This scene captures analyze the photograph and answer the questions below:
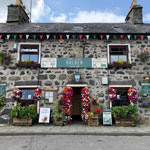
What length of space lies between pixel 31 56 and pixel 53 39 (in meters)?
1.62

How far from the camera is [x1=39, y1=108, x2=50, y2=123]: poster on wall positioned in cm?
811

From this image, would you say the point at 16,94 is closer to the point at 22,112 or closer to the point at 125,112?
the point at 22,112

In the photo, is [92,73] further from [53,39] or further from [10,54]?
[10,54]

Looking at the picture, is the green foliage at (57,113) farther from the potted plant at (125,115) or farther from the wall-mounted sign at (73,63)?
the potted plant at (125,115)

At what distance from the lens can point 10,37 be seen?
Result: 9.18 m

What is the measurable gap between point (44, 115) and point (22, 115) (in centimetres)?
109

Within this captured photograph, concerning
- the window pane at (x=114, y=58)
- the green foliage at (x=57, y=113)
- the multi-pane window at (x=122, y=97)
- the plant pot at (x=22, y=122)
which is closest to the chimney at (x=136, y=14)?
the window pane at (x=114, y=58)

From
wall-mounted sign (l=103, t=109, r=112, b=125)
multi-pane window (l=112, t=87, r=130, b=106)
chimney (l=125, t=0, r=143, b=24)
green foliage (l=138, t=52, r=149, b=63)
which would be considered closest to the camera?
wall-mounted sign (l=103, t=109, r=112, b=125)

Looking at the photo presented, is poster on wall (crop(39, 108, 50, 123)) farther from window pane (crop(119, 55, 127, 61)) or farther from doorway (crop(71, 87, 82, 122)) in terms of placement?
window pane (crop(119, 55, 127, 61))

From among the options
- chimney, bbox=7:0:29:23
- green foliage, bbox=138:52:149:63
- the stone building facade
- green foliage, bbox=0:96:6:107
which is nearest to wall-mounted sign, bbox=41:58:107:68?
the stone building facade

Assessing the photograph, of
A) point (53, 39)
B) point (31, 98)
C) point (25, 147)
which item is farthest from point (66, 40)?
point (25, 147)

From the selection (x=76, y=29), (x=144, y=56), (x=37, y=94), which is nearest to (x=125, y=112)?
(x=144, y=56)

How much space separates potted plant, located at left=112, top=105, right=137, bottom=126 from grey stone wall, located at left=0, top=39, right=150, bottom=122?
0.75m

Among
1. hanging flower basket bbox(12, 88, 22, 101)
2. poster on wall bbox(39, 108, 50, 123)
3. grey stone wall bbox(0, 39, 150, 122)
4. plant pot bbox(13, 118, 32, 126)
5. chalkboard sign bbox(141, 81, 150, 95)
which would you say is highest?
grey stone wall bbox(0, 39, 150, 122)
